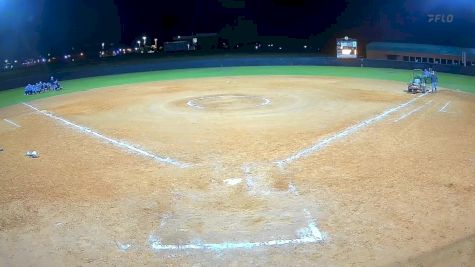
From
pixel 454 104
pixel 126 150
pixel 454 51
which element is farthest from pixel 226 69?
pixel 126 150

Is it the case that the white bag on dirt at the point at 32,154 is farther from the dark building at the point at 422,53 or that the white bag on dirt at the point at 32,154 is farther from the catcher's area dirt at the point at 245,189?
the dark building at the point at 422,53

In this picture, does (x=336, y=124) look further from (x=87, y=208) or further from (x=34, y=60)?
(x=34, y=60)

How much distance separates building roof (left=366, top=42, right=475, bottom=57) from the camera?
42009mm

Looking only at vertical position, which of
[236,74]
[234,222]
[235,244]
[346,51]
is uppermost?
[346,51]

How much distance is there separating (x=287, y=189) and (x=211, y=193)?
2.26 metres

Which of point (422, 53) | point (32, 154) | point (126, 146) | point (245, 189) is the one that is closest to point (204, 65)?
point (422, 53)

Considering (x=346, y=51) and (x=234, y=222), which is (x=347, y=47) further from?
(x=234, y=222)

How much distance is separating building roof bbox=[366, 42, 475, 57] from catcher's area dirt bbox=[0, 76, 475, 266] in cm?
2034

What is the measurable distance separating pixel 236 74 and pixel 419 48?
20.1 meters

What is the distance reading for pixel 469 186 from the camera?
12609 mm

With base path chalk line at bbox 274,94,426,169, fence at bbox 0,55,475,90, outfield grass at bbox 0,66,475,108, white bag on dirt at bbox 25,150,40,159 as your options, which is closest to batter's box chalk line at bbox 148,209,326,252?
base path chalk line at bbox 274,94,426,169

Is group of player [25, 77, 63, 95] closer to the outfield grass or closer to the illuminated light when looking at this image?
the outfield grass

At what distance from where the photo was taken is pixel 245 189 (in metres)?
13.2

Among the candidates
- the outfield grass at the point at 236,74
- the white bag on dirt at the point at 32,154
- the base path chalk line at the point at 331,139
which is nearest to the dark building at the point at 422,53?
the outfield grass at the point at 236,74
